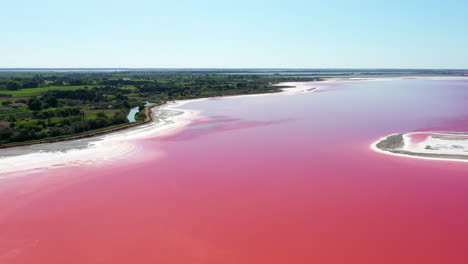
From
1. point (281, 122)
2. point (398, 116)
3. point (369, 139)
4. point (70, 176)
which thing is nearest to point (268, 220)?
point (70, 176)

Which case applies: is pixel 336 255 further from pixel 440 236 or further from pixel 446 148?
pixel 446 148

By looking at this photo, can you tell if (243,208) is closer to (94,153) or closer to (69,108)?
(94,153)

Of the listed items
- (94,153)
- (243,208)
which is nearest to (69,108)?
(94,153)

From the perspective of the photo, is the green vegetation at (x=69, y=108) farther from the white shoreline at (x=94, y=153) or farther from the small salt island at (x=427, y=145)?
the small salt island at (x=427, y=145)

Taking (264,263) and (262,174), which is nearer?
(264,263)

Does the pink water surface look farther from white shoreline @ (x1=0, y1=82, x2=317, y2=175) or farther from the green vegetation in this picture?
the green vegetation

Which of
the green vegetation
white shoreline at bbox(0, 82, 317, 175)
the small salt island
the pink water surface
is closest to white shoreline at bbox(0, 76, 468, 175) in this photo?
white shoreline at bbox(0, 82, 317, 175)

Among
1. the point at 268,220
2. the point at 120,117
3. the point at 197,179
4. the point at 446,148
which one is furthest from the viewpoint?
the point at 120,117

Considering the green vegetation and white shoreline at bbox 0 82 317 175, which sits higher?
the green vegetation
